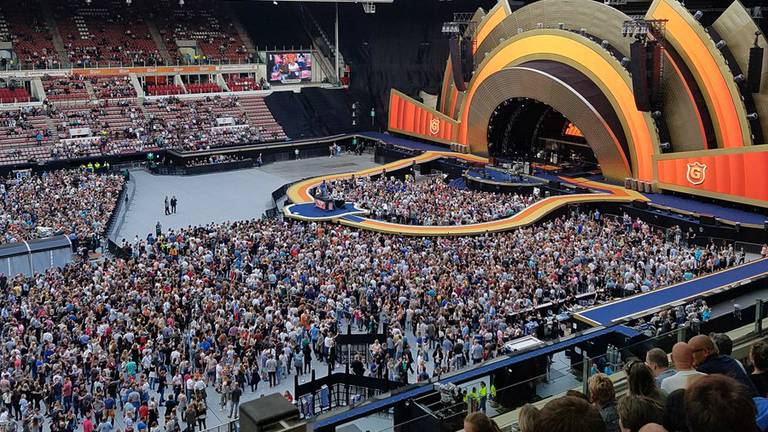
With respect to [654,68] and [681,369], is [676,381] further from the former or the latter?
[654,68]

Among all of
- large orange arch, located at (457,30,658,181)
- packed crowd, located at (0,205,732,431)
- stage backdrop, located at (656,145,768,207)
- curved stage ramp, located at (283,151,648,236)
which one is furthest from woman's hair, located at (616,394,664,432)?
large orange arch, located at (457,30,658,181)

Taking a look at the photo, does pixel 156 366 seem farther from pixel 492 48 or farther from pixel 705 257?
pixel 492 48

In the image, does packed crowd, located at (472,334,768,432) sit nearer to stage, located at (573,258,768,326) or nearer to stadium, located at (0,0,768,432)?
stadium, located at (0,0,768,432)

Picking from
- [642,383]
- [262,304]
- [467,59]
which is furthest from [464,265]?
[467,59]

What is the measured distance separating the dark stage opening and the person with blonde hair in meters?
41.1

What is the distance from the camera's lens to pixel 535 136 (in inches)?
1949

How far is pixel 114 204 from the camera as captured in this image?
36.2 m

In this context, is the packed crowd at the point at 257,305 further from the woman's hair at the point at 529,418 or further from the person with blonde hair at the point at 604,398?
the woman's hair at the point at 529,418

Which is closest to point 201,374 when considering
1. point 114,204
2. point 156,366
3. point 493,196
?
point 156,366

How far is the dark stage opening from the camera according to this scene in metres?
46.9

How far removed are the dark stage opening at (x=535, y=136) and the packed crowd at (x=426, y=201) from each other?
880cm

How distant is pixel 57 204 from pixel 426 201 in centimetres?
1666

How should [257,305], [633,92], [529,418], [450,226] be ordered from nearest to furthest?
[529,418], [257,305], [450,226], [633,92]

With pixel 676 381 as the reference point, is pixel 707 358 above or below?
above
